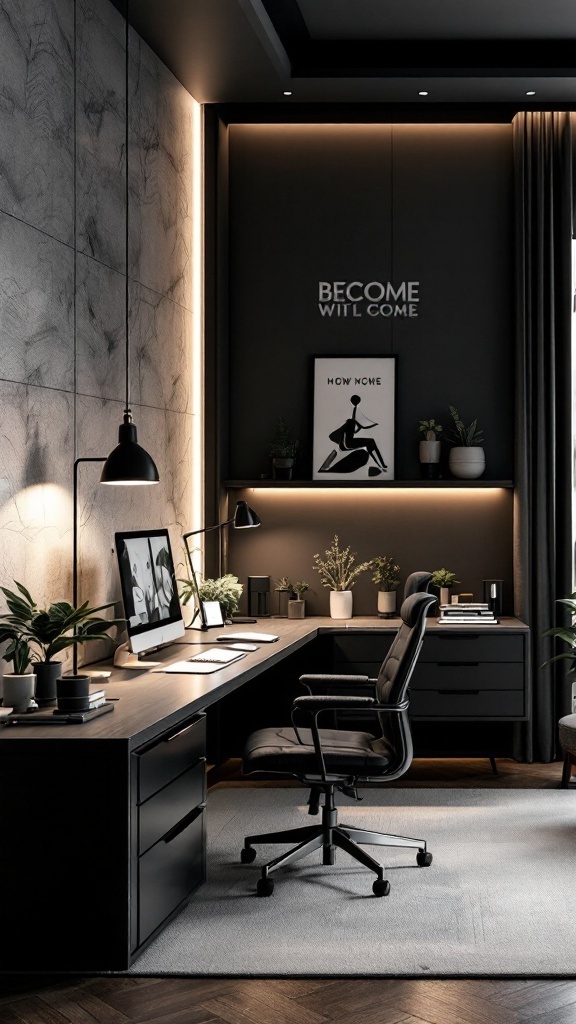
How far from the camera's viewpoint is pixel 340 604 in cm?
587

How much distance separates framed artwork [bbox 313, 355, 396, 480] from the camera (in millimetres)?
5969

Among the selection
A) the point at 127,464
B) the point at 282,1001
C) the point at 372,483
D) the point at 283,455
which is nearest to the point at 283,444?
the point at 283,455

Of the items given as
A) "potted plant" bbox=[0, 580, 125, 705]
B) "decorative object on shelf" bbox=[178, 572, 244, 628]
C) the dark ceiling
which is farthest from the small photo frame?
the dark ceiling

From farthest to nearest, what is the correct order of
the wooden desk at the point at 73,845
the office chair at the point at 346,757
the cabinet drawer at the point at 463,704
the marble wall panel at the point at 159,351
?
the cabinet drawer at the point at 463,704 < the marble wall panel at the point at 159,351 < the office chair at the point at 346,757 < the wooden desk at the point at 73,845

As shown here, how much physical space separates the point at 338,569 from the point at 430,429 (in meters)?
0.94

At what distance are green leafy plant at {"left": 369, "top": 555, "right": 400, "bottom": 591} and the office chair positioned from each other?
5.58ft

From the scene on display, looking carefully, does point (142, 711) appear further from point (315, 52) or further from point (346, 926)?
point (315, 52)

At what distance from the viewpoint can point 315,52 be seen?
5.56m

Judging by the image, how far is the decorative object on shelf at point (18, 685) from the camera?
3.27 m

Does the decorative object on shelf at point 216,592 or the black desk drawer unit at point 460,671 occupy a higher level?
the decorative object on shelf at point 216,592

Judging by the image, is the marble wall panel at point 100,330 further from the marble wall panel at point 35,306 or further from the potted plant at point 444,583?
the potted plant at point 444,583

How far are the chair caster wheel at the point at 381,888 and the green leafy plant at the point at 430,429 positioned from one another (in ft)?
9.12

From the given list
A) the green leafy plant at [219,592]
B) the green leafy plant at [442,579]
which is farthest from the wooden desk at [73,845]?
the green leafy plant at [442,579]

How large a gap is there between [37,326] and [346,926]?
229 cm
